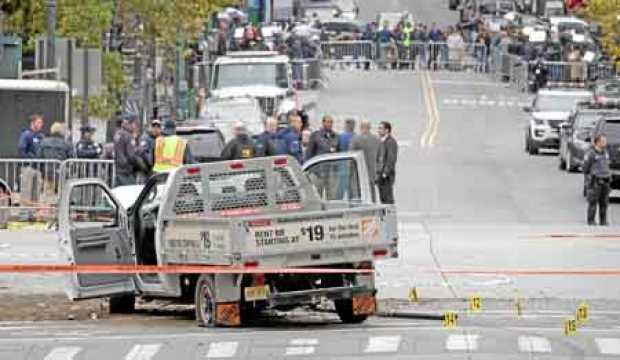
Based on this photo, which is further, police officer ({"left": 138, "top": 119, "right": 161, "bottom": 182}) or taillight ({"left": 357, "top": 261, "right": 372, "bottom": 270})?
police officer ({"left": 138, "top": 119, "right": 161, "bottom": 182})

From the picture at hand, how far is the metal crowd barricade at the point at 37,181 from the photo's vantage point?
109ft

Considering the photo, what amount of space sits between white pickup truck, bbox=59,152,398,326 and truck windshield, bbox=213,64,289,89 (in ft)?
99.2

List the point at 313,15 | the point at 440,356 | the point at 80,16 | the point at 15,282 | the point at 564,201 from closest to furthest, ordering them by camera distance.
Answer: the point at 440,356, the point at 15,282, the point at 564,201, the point at 80,16, the point at 313,15

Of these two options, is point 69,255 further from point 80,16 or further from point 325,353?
point 80,16

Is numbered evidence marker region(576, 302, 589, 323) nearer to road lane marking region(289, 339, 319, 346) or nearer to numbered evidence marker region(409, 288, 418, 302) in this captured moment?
numbered evidence marker region(409, 288, 418, 302)

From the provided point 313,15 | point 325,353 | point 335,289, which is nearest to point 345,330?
point 335,289

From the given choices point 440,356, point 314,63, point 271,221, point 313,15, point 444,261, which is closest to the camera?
point 440,356

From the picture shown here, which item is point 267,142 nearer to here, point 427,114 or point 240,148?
point 240,148

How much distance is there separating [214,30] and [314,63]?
4156 mm

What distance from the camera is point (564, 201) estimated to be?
135ft

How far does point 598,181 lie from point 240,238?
57.0 ft

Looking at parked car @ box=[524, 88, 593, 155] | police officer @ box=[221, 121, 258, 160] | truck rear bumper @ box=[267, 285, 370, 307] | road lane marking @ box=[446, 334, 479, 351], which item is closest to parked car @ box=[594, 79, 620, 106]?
parked car @ box=[524, 88, 593, 155]

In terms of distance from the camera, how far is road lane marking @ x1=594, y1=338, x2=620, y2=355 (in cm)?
1745

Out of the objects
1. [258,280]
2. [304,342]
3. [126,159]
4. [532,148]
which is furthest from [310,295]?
[532,148]
